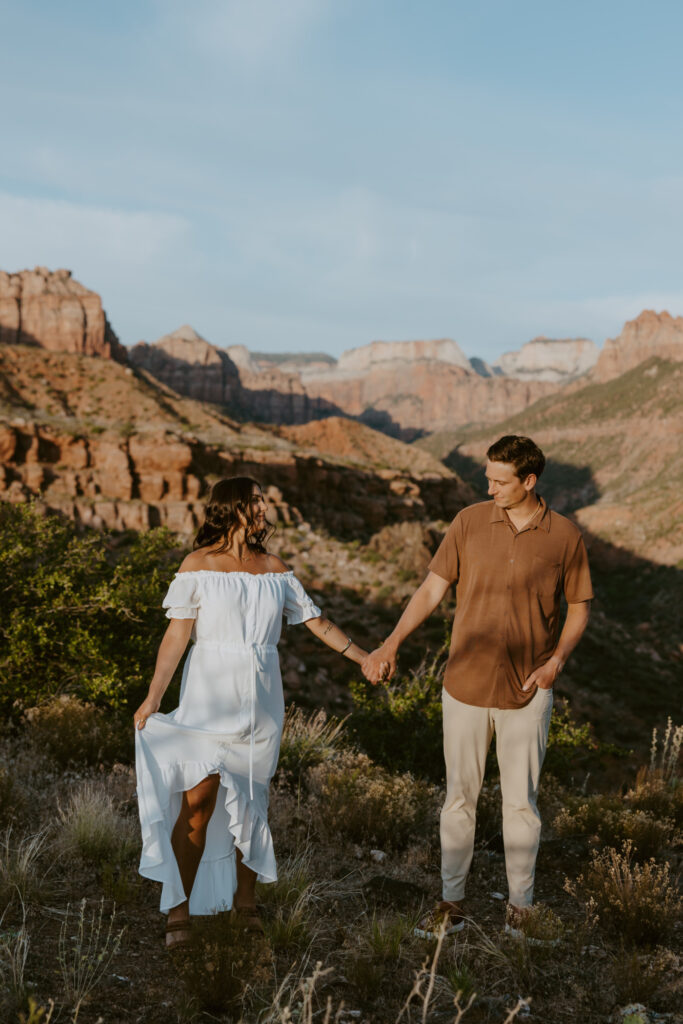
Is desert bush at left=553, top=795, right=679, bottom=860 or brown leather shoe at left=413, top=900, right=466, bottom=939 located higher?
brown leather shoe at left=413, top=900, right=466, bottom=939

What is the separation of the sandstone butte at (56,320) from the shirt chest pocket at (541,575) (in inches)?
2903

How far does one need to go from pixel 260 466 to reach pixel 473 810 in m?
39.1

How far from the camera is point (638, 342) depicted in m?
135

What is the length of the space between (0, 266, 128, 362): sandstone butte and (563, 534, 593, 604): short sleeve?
73711mm

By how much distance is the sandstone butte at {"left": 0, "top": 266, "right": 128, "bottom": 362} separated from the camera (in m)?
73.1

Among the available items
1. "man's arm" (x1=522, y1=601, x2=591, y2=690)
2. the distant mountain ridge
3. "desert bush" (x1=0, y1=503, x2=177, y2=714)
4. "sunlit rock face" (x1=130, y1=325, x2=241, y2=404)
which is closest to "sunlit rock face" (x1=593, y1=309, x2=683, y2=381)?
the distant mountain ridge

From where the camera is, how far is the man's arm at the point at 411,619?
4.00m

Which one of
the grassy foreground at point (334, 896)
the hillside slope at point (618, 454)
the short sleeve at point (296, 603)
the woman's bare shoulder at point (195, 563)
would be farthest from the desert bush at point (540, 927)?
the hillside slope at point (618, 454)

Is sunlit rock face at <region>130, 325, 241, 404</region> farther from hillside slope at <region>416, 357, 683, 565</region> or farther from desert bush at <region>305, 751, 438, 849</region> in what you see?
desert bush at <region>305, 751, 438, 849</region>

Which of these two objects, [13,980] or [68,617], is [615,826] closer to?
[13,980]

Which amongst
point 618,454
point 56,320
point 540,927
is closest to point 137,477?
point 540,927

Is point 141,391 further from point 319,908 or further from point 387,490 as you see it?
point 319,908

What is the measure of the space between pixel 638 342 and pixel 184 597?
478ft

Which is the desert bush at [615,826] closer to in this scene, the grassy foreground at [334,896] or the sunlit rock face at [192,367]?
the grassy foreground at [334,896]
